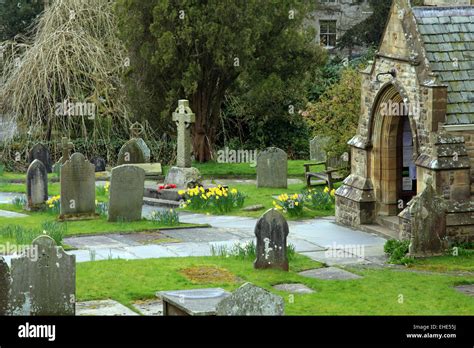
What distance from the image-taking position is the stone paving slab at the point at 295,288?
733 inches

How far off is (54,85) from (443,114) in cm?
1622

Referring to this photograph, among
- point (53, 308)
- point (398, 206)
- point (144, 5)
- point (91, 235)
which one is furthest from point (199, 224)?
point (144, 5)

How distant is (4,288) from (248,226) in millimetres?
9525

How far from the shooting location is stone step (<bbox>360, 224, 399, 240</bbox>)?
23487 mm

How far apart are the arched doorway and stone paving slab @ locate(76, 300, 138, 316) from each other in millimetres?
8837

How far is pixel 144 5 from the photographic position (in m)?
33.9

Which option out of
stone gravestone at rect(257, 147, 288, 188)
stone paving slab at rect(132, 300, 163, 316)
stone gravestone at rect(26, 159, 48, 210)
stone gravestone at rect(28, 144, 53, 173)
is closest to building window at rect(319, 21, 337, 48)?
stone gravestone at rect(28, 144, 53, 173)

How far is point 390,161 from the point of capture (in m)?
24.8

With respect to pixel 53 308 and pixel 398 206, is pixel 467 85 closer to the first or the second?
pixel 398 206

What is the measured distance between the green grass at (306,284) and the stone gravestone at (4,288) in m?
1.89

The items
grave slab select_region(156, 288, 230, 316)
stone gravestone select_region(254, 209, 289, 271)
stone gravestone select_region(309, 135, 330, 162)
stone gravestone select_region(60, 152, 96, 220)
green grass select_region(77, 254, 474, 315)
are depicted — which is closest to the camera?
grave slab select_region(156, 288, 230, 316)

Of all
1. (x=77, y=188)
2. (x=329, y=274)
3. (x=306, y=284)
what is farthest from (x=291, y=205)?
(x=306, y=284)

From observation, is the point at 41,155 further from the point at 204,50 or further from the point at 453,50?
the point at 453,50

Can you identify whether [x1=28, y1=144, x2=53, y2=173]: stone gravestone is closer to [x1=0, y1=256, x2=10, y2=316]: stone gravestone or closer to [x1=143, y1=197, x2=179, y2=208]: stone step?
[x1=143, y1=197, x2=179, y2=208]: stone step
